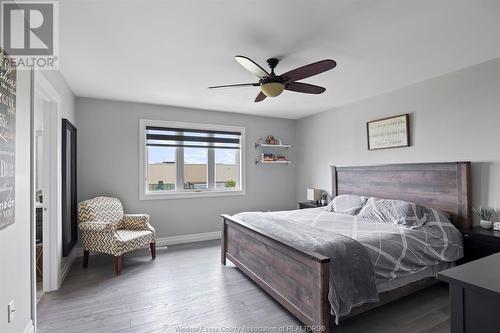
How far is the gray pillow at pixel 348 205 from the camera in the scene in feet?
12.7

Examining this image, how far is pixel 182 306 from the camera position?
2553mm

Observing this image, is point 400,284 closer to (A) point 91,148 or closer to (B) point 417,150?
(B) point 417,150

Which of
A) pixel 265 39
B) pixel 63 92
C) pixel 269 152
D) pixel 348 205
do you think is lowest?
pixel 348 205

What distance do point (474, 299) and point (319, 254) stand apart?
3.49 ft

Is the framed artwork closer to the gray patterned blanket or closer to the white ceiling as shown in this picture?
the white ceiling

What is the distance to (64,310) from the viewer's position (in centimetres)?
249

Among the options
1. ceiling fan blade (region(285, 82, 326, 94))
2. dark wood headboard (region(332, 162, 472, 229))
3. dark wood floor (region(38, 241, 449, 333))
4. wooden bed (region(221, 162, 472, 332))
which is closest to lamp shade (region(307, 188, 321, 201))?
wooden bed (region(221, 162, 472, 332))

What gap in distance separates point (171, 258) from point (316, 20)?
361cm

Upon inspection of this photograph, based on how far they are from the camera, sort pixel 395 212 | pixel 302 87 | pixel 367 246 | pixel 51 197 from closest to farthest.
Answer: pixel 367 246, pixel 302 87, pixel 51 197, pixel 395 212

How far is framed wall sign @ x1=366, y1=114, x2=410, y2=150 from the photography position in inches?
146

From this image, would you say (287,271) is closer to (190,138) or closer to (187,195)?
(187,195)

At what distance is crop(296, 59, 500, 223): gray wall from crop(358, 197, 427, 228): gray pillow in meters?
0.66

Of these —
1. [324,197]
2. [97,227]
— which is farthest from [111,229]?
[324,197]

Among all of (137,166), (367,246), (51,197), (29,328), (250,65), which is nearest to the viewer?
(29,328)
